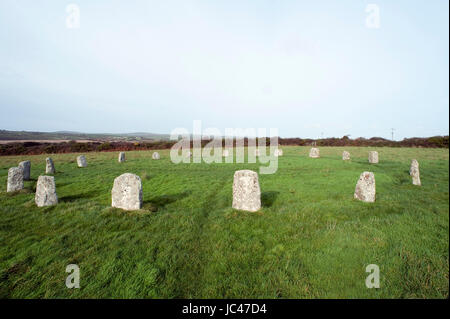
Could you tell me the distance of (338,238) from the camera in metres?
5.27

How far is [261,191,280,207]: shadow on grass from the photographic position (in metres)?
8.60

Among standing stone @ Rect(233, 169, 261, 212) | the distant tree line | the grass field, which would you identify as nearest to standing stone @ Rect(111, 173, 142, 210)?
the grass field

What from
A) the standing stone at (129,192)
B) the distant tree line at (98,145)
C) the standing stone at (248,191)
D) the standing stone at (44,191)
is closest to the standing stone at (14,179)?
the standing stone at (44,191)

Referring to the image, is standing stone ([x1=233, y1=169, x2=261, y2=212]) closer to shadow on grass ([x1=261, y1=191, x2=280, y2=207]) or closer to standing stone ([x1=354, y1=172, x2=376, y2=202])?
shadow on grass ([x1=261, y1=191, x2=280, y2=207])

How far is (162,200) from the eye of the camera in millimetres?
9266

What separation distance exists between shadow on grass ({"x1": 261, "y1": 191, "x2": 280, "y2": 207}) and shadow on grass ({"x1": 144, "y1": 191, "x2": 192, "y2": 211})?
3960 millimetres

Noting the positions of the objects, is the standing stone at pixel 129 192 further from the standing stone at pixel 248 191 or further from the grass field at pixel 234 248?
the standing stone at pixel 248 191

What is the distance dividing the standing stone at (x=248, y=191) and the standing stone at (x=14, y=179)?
11665 millimetres

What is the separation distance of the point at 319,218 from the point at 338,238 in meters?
1.49

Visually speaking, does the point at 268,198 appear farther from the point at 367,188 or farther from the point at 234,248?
the point at 234,248

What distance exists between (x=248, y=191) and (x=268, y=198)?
7.58 ft
